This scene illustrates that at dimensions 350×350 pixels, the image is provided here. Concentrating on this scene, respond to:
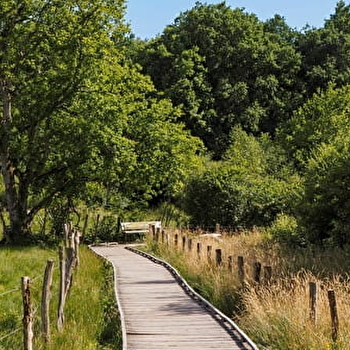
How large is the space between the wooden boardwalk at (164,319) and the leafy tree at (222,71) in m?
36.9

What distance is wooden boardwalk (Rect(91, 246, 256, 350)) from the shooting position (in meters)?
9.24

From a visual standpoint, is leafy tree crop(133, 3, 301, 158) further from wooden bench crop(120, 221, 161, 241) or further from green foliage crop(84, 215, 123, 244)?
wooden bench crop(120, 221, 161, 241)

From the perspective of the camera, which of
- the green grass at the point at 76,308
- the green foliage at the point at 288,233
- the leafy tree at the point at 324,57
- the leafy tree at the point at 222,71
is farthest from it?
the leafy tree at the point at 324,57

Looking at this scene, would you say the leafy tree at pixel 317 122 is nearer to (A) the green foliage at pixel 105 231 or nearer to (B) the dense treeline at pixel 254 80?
(B) the dense treeline at pixel 254 80

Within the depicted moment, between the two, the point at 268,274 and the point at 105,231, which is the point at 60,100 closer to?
the point at 105,231

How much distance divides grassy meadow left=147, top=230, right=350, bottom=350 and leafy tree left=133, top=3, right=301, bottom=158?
1363 inches

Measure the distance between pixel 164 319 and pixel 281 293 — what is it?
223 centimetres

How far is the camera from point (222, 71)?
55938 millimetres

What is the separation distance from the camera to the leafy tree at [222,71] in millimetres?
52438

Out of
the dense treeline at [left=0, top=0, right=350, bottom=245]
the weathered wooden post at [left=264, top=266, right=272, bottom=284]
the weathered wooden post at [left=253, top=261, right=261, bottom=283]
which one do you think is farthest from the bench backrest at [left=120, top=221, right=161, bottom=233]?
the weathered wooden post at [left=264, top=266, right=272, bottom=284]

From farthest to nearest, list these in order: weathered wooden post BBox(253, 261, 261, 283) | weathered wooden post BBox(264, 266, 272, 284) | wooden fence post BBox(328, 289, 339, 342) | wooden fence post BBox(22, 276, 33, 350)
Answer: weathered wooden post BBox(253, 261, 261, 283) < weathered wooden post BBox(264, 266, 272, 284) < wooden fence post BBox(328, 289, 339, 342) < wooden fence post BBox(22, 276, 33, 350)

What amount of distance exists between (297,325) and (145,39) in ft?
193

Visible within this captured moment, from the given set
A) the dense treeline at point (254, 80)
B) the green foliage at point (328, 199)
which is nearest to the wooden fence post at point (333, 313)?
the green foliage at point (328, 199)

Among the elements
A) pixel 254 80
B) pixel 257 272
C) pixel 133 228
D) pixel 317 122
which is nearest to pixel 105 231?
pixel 133 228
